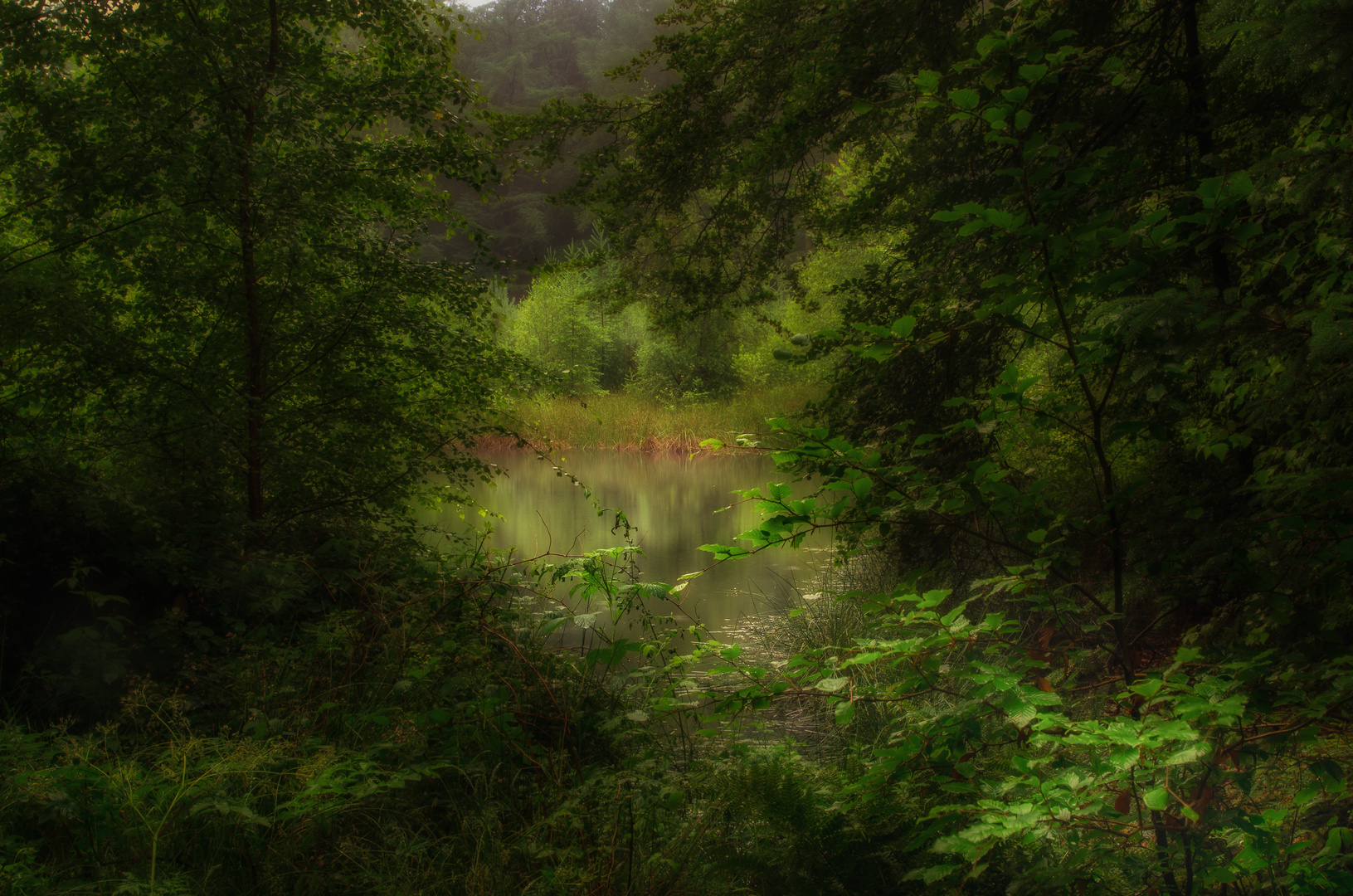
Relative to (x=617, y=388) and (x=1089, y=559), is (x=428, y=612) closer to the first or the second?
(x=1089, y=559)

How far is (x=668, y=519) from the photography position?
1082cm

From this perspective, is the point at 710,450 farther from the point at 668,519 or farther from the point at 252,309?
the point at 668,519

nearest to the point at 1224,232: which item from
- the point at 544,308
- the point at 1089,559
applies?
the point at 1089,559

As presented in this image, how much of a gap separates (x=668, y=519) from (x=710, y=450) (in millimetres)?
7465

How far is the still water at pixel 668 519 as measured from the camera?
6.77 metres

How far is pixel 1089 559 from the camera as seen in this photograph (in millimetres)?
5078

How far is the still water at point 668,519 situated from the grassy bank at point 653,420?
40 cm

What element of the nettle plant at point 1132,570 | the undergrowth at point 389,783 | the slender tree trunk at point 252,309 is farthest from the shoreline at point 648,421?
the nettle plant at point 1132,570

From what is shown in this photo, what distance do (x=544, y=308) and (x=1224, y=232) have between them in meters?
22.2

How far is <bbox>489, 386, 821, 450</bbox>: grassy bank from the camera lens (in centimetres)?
1650

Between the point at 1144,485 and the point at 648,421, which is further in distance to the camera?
the point at 648,421

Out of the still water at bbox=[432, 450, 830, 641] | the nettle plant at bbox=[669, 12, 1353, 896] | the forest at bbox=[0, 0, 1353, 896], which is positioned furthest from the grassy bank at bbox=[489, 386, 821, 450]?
the nettle plant at bbox=[669, 12, 1353, 896]

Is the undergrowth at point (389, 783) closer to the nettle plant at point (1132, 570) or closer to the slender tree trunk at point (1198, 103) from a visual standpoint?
the nettle plant at point (1132, 570)

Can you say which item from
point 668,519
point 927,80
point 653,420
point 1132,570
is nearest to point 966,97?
point 927,80
